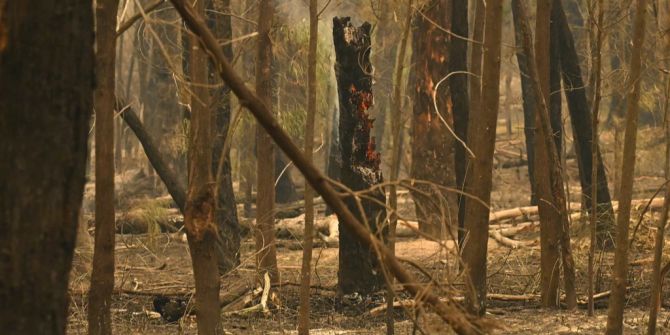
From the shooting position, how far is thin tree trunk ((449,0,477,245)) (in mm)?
11281

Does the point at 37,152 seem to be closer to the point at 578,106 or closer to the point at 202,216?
the point at 202,216

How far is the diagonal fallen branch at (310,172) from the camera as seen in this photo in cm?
371

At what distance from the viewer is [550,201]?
9.24 metres

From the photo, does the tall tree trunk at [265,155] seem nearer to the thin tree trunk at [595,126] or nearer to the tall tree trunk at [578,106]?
the thin tree trunk at [595,126]

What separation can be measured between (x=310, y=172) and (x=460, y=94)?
27.2ft

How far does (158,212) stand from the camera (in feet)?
50.6

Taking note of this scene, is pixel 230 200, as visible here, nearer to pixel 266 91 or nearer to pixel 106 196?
pixel 266 91

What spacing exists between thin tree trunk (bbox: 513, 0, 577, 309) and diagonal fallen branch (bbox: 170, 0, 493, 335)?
185 inches

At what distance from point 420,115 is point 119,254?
16.5ft

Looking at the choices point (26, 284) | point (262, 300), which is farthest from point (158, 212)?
point (26, 284)

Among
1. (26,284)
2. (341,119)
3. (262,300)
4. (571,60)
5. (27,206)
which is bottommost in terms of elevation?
(262,300)

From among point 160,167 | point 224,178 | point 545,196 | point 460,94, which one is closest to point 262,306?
point 160,167

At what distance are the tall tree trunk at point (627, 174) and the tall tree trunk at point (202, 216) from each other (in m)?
2.51

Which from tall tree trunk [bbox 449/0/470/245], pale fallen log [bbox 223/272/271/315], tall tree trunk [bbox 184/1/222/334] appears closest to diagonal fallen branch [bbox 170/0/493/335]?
tall tree trunk [bbox 184/1/222/334]
